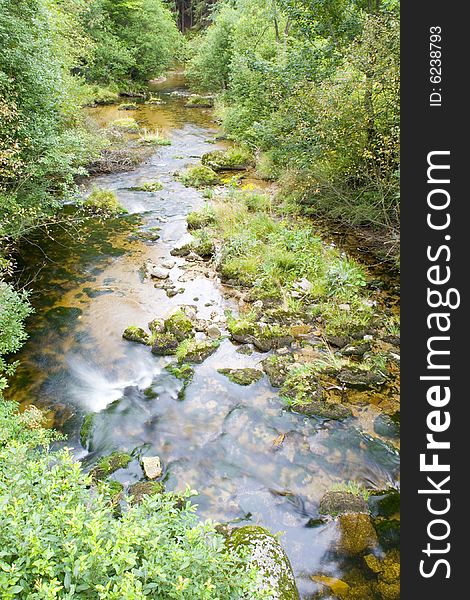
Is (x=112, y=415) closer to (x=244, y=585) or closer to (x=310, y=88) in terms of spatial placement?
(x=244, y=585)

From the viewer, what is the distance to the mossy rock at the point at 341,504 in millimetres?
4324

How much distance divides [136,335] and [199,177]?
27.0ft

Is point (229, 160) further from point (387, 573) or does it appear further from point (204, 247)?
point (387, 573)

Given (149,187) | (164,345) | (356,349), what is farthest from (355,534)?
(149,187)

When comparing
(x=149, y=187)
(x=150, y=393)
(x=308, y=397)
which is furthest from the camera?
(x=149, y=187)

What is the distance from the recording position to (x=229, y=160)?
1491 cm

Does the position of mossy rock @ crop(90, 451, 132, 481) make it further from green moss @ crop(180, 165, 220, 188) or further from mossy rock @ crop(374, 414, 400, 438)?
green moss @ crop(180, 165, 220, 188)

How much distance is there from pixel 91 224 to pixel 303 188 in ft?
18.7

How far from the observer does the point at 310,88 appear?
9.20m

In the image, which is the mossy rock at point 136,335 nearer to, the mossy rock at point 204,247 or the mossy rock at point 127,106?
the mossy rock at point 204,247

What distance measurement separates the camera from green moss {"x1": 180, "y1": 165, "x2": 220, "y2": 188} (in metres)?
13.7

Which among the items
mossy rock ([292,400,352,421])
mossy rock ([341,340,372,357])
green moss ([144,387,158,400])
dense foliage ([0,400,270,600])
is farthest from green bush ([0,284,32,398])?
mossy rock ([341,340,372,357])

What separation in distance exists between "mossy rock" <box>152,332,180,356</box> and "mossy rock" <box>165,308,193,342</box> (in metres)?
0.12

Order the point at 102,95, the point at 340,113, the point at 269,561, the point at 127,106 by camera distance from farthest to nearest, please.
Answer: the point at 102,95, the point at 127,106, the point at 340,113, the point at 269,561
